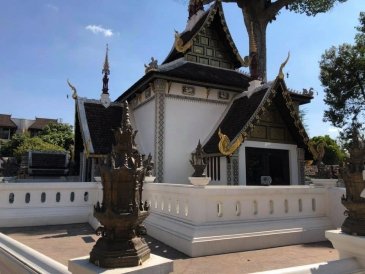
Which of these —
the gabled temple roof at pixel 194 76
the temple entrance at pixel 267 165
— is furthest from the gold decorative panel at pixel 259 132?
the gabled temple roof at pixel 194 76

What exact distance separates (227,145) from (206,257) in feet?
17.3

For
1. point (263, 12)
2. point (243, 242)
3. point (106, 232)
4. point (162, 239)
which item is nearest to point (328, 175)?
point (243, 242)

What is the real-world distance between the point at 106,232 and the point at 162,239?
181 inches

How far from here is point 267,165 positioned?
41.1 ft

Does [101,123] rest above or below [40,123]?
below

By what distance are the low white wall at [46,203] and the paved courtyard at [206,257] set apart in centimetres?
92

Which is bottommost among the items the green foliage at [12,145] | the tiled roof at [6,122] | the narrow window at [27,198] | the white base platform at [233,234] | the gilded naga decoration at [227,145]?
the white base platform at [233,234]

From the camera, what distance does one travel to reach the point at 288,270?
2975 mm

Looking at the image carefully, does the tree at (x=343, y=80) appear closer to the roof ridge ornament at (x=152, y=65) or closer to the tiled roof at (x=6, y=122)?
the roof ridge ornament at (x=152, y=65)

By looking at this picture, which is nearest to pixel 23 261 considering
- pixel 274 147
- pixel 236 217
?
pixel 236 217

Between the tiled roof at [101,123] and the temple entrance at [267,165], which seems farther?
the tiled roof at [101,123]

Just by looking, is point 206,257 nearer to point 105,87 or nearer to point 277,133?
point 277,133

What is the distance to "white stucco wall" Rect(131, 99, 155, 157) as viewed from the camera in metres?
12.8

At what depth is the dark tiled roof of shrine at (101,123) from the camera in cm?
1288
